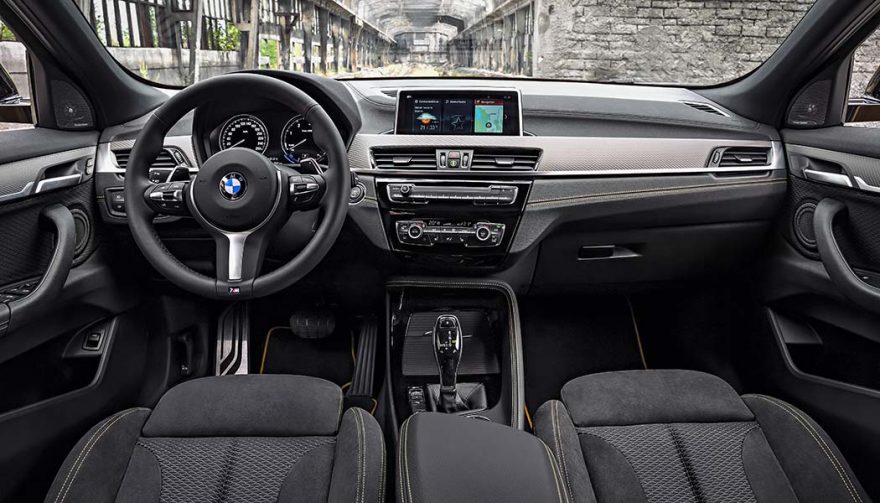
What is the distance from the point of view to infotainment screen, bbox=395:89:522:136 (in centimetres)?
192

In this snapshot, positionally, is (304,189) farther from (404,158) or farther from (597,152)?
(597,152)

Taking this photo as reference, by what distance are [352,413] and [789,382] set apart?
140cm

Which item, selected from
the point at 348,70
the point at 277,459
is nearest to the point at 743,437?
the point at 277,459

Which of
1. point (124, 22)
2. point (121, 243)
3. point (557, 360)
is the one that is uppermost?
point (124, 22)

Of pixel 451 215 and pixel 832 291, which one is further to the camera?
pixel 451 215

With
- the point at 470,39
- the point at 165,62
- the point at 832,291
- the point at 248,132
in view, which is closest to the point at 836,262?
the point at 832,291

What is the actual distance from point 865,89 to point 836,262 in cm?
64

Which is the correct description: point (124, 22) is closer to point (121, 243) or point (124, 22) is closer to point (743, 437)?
point (121, 243)

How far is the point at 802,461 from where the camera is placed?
1.48 m

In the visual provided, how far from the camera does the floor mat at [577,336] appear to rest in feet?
8.36

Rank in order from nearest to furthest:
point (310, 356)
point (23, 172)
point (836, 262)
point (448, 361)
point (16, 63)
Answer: point (23, 172)
point (836, 262)
point (16, 63)
point (448, 361)
point (310, 356)

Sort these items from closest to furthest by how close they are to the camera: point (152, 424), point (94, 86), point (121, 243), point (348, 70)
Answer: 1. point (152, 424)
2. point (94, 86)
3. point (121, 243)
4. point (348, 70)

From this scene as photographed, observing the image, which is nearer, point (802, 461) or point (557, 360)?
point (802, 461)

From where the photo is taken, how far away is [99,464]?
1404mm
